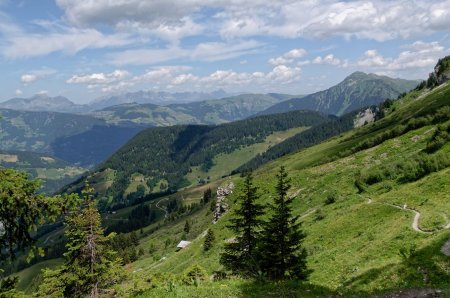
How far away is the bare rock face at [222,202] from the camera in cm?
9125

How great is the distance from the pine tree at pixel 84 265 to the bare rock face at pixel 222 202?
60.4 meters

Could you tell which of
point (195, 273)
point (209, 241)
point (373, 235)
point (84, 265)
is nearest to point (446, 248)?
point (373, 235)

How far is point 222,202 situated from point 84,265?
62884 mm

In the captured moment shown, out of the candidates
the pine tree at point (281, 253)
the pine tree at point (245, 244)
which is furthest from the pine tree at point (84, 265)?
the pine tree at point (281, 253)

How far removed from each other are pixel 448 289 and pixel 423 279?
1.64m

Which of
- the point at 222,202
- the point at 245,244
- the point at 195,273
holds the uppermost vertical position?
the point at 195,273

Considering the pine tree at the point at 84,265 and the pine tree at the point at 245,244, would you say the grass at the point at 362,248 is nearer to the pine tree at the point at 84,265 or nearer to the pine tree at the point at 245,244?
the pine tree at the point at 84,265

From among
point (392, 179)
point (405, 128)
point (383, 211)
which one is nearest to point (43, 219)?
point (383, 211)

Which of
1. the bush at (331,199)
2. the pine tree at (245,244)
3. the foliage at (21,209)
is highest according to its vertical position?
the foliage at (21,209)

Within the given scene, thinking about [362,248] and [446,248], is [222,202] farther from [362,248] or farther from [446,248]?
[446,248]

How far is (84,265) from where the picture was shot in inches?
1179

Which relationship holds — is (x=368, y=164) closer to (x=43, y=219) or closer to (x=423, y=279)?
(x=423, y=279)

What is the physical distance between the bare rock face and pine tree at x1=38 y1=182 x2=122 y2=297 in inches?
2378

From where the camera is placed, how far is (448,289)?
1738 centimetres
